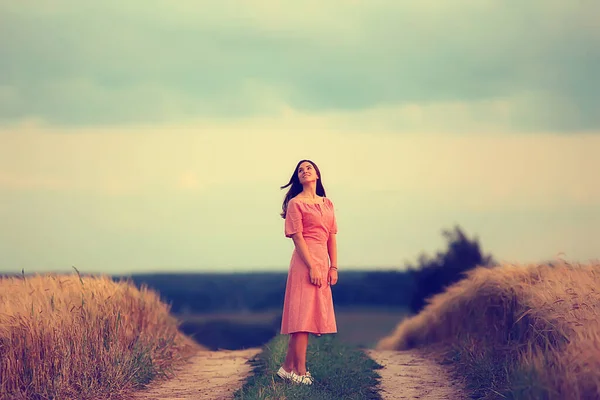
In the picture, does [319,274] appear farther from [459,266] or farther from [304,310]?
[459,266]

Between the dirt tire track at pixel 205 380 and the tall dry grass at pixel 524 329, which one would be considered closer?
the tall dry grass at pixel 524 329

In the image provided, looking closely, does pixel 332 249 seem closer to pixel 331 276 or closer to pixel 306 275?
pixel 331 276

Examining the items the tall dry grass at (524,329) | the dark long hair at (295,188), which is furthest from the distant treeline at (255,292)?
the dark long hair at (295,188)

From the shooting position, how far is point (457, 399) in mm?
10211

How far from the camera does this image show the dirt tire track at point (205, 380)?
10.6 metres

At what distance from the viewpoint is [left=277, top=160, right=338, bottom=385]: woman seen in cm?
1000

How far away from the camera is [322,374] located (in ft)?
36.1

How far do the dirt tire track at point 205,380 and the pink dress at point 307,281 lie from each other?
4.24 feet

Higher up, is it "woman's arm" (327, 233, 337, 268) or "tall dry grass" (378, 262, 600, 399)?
"woman's arm" (327, 233, 337, 268)

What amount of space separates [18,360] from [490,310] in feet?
23.6

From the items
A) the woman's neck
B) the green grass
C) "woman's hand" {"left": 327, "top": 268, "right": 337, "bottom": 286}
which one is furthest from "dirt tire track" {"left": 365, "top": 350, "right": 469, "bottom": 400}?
the woman's neck

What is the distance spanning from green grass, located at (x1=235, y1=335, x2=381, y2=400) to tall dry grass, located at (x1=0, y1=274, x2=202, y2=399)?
1573mm

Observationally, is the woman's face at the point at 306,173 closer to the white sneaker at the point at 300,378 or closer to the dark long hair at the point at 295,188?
the dark long hair at the point at 295,188

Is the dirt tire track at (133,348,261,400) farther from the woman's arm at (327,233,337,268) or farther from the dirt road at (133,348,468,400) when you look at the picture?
the woman's arm at (327,233,337,268)
